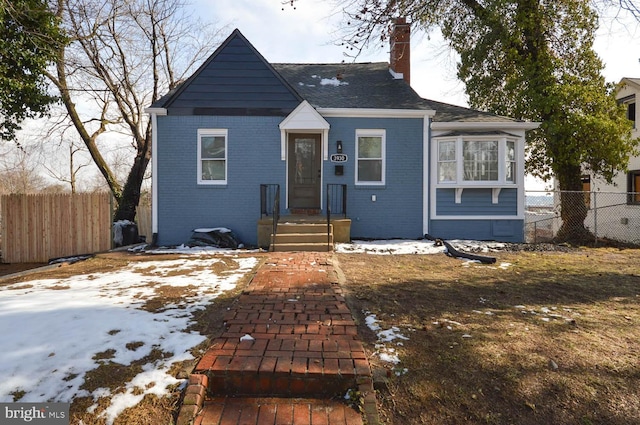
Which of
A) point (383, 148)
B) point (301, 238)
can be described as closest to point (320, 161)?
point (383, 148)

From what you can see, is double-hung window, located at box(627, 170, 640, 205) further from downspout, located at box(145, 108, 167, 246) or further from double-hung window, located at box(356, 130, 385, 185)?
downspout, located at box(145, 108, 167, 246)

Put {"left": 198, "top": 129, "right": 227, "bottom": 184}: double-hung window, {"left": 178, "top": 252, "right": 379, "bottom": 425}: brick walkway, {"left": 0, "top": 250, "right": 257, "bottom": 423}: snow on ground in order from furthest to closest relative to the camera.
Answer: {"left": 198, "top": 129, "right": 227, "bottom": 184}: double-hung window, {"left": 0, "top": 250, "right": 257, "bottom": 423}: snow on ground, {"left": 178, "top": 252, "right": 379, "bottom": 425}: brick walkway

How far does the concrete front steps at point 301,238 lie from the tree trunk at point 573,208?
28.1 feet

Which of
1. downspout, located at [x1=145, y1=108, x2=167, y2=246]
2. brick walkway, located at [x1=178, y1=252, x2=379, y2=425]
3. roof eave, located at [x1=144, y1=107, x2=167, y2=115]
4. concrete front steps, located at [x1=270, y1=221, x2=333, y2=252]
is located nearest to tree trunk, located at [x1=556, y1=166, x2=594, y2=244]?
concrete front steps, located at [x1=270, y1=221, x2=333, y2=252]

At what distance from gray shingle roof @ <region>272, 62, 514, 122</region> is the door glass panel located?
111 cm

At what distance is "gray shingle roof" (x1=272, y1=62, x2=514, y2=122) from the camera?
9.89m

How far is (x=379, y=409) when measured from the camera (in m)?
2.20

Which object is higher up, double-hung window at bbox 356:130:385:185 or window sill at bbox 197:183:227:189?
double-hung window at bbox 356:130:385:185

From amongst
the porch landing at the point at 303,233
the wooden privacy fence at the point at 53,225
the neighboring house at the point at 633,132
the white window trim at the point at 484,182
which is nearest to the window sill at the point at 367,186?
the porch landing at the point at 303,233

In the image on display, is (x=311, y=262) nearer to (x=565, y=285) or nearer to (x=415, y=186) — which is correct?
(x=565, y=285)

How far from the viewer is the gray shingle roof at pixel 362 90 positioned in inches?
389

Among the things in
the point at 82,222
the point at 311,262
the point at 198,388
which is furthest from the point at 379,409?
the point at 82,222

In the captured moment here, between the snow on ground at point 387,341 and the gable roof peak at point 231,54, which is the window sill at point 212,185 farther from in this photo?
the snow on ground at point 387,341

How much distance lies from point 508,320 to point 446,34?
1167 cm
